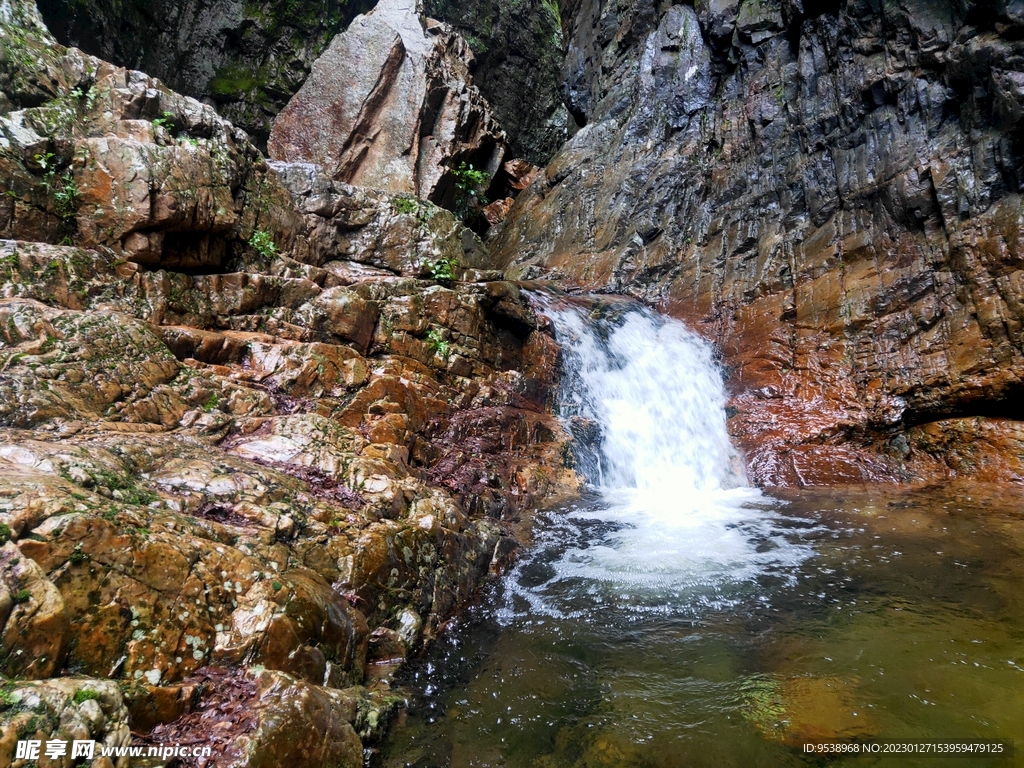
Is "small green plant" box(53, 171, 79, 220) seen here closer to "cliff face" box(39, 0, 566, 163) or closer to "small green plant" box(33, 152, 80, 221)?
"small green plant" box(33, 152, 80, 221)

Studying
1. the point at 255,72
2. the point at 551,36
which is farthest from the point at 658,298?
the point at 551,36

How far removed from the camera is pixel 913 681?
3.38 meters

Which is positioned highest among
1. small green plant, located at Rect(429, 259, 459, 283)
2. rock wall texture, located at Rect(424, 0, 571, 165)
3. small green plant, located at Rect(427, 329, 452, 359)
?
rock wall texture, located at Rect(424, 0, 571, 165)

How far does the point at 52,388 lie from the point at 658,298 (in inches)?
462

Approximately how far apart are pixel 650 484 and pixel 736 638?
199 inches

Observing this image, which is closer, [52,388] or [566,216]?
[52,388]

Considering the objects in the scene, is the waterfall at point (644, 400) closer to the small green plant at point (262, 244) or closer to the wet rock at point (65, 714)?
the small green plant at point (262, 244)

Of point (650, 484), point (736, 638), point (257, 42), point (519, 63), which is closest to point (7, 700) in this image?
point (736, 638)

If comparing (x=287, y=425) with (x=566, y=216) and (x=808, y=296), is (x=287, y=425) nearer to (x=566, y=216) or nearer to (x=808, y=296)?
(x=808, y=296)

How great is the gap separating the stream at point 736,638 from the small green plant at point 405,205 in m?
6.35

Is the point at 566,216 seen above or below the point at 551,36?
below

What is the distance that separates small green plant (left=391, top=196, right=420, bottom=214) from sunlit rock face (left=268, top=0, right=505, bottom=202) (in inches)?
176

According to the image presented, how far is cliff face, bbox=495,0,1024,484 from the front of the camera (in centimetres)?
834

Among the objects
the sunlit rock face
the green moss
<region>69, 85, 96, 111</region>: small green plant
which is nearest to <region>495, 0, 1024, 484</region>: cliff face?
the sunlit rock face
